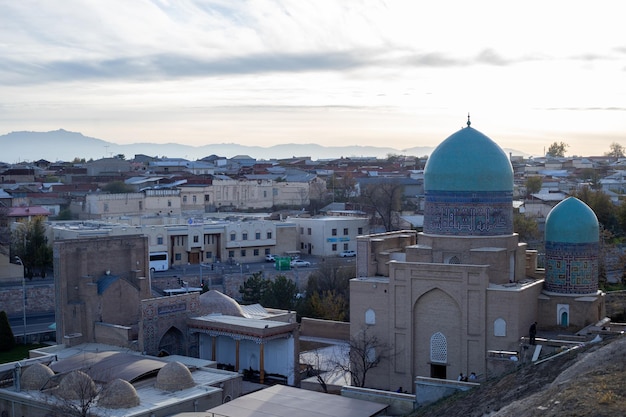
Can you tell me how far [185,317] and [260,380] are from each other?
3.13 m

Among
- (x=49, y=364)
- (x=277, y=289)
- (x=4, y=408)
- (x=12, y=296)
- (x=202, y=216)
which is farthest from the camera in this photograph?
(x=202, y=216)

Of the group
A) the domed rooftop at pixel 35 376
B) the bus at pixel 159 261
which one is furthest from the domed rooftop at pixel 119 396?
the bus at pixel 159 261

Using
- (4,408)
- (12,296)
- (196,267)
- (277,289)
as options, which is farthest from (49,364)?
(196,267)

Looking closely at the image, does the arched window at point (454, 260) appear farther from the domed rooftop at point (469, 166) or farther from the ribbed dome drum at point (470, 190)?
the domed rooftop at point (469, 166)

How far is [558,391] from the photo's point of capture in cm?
1315

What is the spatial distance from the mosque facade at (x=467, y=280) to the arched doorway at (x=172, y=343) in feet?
18.8

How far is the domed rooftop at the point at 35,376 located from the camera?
70.5ft

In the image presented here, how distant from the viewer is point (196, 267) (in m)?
44.0

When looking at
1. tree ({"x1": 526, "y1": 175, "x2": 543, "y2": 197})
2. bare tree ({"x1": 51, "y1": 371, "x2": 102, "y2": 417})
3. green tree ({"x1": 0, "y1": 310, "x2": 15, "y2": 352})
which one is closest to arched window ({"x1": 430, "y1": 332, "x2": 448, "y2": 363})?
bare tree ({"x1": 51, "y1": 371, "x2": 102, "y2": 417})

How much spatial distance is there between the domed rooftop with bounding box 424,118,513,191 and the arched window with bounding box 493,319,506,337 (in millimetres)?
3892

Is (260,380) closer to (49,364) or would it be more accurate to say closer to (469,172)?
(49,364)

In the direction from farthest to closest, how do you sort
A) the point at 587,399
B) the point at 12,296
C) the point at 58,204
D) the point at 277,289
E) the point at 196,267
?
the point at 58,204 < the point at 196,267 < the point at 12,296 < the point at 277,289 < the point at 587,399

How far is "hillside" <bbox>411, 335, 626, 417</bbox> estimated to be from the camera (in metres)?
12.0

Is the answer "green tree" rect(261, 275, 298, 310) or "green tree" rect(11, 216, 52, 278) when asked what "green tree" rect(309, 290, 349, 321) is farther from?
"green tree" rect(11, 216, 52, 278)
